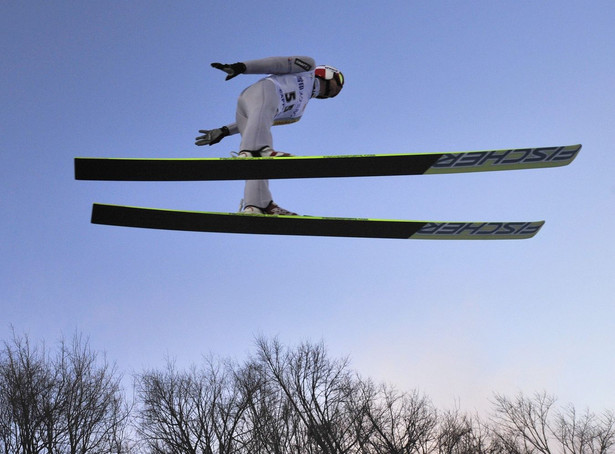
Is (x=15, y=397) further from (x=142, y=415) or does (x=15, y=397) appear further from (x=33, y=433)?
(x=142, y=415)

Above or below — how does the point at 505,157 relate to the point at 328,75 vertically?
below

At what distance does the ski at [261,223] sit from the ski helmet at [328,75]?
171cm

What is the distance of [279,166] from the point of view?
17.1 feet

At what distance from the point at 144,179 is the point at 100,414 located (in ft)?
45.3

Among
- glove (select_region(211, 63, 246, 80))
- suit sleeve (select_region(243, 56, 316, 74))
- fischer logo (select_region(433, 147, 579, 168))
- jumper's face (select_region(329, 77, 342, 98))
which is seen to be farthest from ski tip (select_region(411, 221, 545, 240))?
glove (select_region(211, 63, 246, 80))

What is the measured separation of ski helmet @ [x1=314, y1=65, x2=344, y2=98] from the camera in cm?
641

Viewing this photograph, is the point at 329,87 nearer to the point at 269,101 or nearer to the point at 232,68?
the point at 269,101

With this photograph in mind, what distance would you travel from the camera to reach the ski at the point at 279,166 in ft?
16.4

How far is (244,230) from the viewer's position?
19.1 feet

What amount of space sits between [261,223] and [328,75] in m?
2.04

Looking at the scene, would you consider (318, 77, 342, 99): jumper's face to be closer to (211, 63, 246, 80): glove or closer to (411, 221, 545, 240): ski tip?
(211, 63, 246, 80): glove

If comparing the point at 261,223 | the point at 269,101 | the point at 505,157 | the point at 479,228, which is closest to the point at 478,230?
the point at 479,228

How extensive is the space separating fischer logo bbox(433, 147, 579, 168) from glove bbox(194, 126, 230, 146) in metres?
2.59

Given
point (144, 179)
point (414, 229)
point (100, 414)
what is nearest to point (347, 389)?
point (100, 414)
